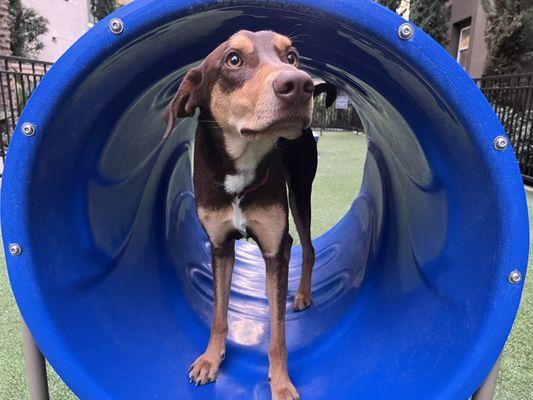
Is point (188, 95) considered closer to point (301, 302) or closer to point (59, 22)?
point (301, 302)

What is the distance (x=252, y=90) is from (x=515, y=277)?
1100 millimetres

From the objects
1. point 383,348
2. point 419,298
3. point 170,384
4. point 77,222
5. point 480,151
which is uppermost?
point 480,151

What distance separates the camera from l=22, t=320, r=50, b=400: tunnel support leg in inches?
70.5

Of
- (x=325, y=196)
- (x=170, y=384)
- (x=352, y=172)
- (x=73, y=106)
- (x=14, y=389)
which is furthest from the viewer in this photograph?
(x=352, y=172)

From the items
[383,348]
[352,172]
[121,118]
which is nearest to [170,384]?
[383,348]

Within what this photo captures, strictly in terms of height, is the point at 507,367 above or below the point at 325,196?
below

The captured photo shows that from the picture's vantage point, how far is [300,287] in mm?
2975

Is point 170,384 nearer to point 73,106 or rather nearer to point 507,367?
point 73,106

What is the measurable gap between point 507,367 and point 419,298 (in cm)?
100

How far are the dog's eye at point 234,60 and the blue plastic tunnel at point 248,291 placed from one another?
17cm

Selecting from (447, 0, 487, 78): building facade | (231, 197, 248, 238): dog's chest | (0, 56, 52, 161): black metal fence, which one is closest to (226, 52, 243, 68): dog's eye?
(231, 197, 248, 238): dog's chest

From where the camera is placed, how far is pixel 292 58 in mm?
1964

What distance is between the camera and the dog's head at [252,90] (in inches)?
60.7

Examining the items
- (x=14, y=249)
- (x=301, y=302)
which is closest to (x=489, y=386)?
(x=301, y=302)
